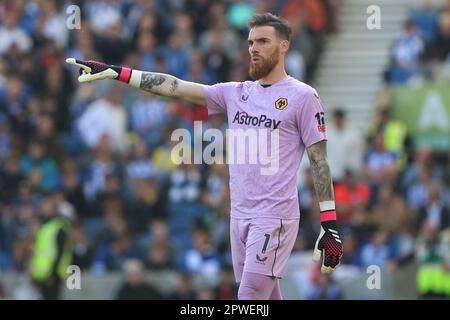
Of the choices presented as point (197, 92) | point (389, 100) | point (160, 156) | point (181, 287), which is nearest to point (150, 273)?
point (181, 287)

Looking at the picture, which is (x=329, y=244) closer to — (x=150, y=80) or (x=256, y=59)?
(x=256, y=59)

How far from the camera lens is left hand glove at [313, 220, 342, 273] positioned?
33.0ft

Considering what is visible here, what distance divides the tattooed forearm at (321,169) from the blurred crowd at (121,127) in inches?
263

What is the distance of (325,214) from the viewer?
1020 centimetres

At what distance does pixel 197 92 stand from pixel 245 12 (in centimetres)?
1135

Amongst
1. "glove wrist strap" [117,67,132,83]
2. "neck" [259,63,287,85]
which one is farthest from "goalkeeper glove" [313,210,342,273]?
"glove wrist strap" [117,67,132,83]

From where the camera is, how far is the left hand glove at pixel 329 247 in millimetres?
10062

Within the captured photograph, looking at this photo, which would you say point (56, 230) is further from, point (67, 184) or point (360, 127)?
point (360, 127)

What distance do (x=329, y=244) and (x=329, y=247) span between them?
0.02 meters

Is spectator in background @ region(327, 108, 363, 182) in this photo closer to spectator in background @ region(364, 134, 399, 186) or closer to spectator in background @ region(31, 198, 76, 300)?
spectator in background @ region(364, 134, 399, 186)

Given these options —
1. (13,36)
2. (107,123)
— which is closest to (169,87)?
(107,123)

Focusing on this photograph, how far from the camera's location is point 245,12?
2188 centimetres

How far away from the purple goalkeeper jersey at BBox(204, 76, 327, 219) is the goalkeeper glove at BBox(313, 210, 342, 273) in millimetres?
265

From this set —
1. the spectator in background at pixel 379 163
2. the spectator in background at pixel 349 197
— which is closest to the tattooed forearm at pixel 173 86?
the spectator in background at pixel 349 197
